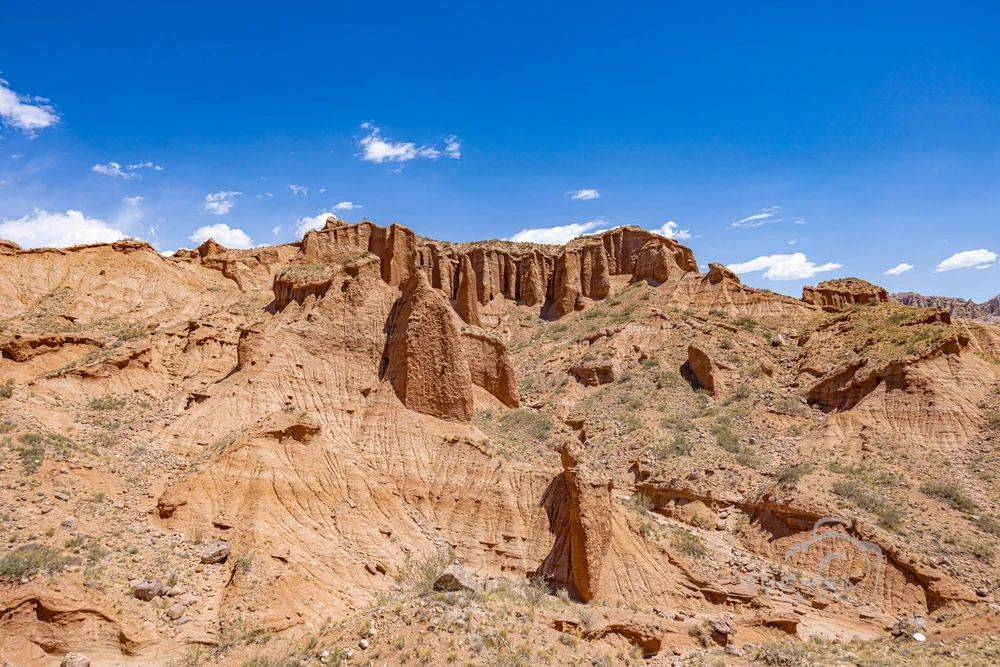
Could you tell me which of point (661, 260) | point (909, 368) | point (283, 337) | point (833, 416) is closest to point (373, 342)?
point (283, 337)

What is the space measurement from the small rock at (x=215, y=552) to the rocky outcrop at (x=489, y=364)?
51.4ft

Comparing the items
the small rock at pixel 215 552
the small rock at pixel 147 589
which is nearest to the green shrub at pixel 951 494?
the small rock at pixel 215 552

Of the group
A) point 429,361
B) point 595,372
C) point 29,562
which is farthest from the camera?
point 595,372

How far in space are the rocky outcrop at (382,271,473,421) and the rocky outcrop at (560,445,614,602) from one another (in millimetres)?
6253

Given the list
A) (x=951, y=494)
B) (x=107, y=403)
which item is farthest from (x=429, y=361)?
(x=951, y=494)

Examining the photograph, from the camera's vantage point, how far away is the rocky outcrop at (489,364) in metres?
30.7

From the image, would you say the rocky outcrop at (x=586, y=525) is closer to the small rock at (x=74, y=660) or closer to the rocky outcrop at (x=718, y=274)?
the small rock at (x=74, y=660)

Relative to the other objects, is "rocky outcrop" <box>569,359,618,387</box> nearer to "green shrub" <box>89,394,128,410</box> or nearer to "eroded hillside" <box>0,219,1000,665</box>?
"eroded hillside" <box>0,219,1000,665</box>

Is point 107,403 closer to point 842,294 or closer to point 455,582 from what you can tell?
point 455,582

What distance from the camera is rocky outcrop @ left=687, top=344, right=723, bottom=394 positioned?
131 feet

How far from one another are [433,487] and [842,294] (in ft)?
173

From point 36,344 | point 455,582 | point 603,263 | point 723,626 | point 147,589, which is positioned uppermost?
point 603,263

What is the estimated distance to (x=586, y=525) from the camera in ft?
63.9

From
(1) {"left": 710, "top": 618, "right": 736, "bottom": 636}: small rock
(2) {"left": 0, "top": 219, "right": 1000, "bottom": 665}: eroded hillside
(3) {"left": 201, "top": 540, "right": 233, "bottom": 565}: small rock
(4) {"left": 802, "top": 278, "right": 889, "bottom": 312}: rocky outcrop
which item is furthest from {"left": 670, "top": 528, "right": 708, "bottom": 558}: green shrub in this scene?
(4) {"left": 802, "top": 278, "right": 889, "bottom": 312}: rocky outcrop
